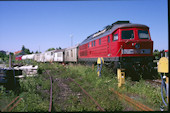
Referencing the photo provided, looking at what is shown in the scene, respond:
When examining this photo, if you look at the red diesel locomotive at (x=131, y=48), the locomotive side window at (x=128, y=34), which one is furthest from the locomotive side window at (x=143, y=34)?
the locomotive side window at (x=128, y=34)

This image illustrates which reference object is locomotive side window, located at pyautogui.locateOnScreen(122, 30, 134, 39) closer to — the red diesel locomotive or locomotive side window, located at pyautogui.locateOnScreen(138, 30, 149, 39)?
the red diesel locomotive

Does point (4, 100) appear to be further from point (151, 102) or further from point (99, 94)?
point (151, 102)

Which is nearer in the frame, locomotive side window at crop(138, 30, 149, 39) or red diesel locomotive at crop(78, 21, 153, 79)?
red diesel locomotive at crop(78, 21, 153, 79)

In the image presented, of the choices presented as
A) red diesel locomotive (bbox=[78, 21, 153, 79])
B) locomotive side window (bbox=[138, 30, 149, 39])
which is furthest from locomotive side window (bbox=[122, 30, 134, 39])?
locomotive side window (bbox=[138, 30, 149, 39])

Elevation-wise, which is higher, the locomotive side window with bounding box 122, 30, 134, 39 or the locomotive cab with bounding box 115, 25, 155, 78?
the locomotive side window with bounding box 122, 30, 134, 39

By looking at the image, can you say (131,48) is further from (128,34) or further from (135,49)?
(128,34)

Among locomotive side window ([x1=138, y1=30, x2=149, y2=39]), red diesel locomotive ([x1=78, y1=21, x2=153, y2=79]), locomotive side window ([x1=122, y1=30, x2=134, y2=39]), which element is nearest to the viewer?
red diesel locomotive ([x1=78, y1=21, x2=153, y2=79])

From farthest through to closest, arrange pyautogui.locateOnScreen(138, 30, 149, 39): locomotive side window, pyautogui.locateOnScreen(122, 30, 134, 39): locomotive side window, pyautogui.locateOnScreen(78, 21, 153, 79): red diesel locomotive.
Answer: pyautogui.locateOnScreen(138, 30, 149, 39): locomotive side window, pyautogui.locateOnScreen(122, 30, 134, 39): locomotive side window, pyautogui.locateOnScreen(78, 21, 153, 79): red diesel locomotive

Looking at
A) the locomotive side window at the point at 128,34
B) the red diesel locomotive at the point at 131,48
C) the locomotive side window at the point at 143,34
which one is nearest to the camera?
the red diesel locomotive at the point at 131,48

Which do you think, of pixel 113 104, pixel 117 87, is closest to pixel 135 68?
pixel 117 87

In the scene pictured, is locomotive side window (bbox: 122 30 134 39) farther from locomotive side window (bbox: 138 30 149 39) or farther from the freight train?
locomotive side window (bbox: 138 30 149 39)

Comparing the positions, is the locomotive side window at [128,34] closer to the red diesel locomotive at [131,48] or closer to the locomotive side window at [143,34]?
the red diesel locomotive at [131,48]

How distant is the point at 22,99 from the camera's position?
5910 millimetres

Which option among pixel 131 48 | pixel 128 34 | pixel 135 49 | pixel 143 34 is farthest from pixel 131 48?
pixel 143 34
